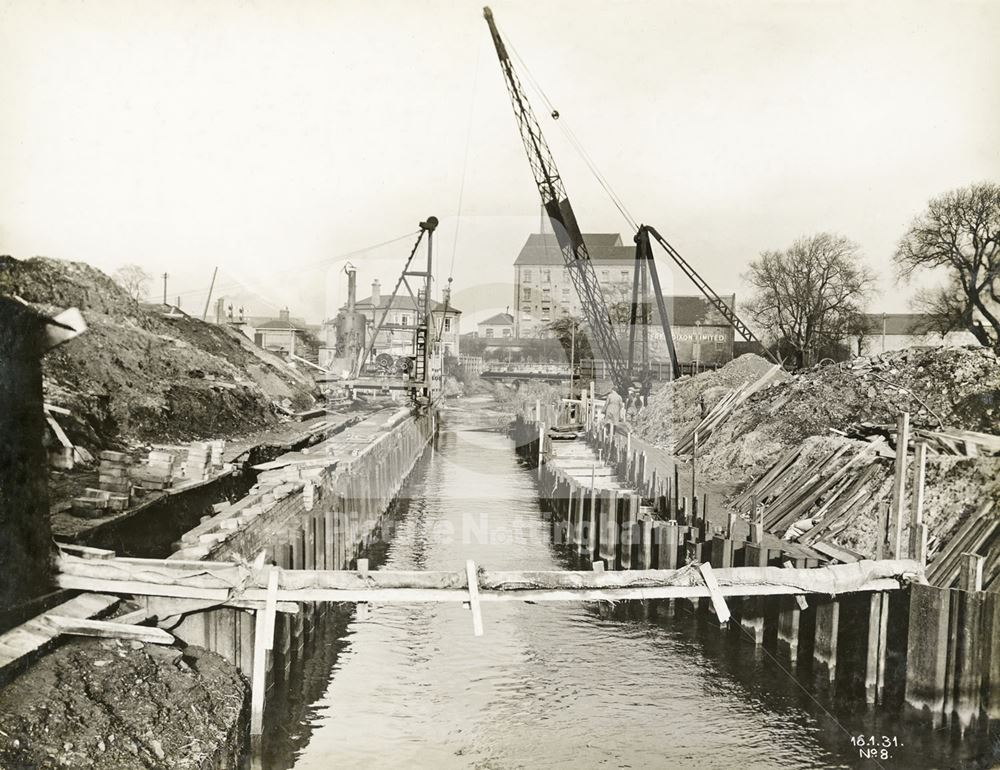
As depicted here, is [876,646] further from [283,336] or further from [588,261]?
[283,336]

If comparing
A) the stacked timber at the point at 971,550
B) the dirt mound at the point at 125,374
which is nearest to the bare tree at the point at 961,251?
the stacked timber at the point at 971,550

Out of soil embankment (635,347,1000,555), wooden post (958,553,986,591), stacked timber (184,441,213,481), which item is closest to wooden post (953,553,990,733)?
wooden post (958,553,986,591)

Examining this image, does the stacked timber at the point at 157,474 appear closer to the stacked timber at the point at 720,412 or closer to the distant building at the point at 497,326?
the stacked timber at the point at 720,412

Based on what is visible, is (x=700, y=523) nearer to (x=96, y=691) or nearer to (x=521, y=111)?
(x=96, y=691)

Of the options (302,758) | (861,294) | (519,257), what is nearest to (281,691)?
(302,758)

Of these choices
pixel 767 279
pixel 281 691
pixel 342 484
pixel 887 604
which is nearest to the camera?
pixel 887 604
